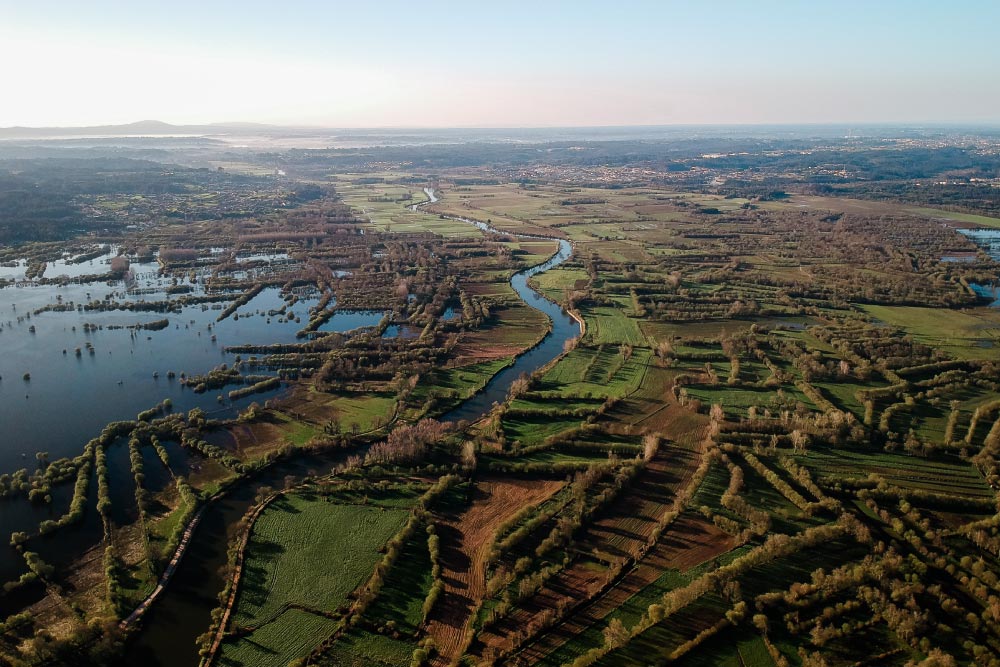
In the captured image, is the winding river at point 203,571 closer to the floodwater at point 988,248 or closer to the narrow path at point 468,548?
the narrow path at point 468,548

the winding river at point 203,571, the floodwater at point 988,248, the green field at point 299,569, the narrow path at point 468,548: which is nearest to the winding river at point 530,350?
the winding river at point 203,571

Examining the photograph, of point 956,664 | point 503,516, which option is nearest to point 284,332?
point 503,516

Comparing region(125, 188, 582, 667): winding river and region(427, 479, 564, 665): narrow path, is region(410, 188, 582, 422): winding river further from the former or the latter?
region(427, 479, 564, 665): narrow path

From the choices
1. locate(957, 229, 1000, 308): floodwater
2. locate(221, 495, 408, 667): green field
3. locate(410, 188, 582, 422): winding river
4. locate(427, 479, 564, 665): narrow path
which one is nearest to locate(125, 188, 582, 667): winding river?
locate(410, 188, 582, 422): winding river

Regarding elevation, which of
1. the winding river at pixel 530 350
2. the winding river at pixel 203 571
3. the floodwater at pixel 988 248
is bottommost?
the winding river at pixel 203 571

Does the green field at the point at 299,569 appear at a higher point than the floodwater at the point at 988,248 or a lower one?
lower

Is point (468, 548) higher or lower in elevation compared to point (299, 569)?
higher

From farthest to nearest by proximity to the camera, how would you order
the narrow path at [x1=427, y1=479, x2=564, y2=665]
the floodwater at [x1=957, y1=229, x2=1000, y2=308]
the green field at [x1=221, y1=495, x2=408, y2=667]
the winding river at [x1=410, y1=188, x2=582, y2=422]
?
the floodwater at [x1=957, y1=229, x2=1000, y2=308] < the winding river at [x1=410, y1=188, x2=582, y2=422] < the narrow path at [x1=427, y1=479, x2=564, y2=665] < the green field at [x1=221, y1=495, x2=408, y2=667]

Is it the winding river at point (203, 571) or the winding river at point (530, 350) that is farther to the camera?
the winding river at point (530, 350)

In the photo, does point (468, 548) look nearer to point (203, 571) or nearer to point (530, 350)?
point (203, 571)

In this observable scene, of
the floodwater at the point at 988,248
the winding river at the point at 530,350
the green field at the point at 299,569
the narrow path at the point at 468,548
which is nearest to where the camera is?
the green field at the point at 299,569

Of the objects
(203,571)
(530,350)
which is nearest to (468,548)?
(203,571)

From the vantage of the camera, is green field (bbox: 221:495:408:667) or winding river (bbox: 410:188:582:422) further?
winding river (bbox: 410:188:582:422)
